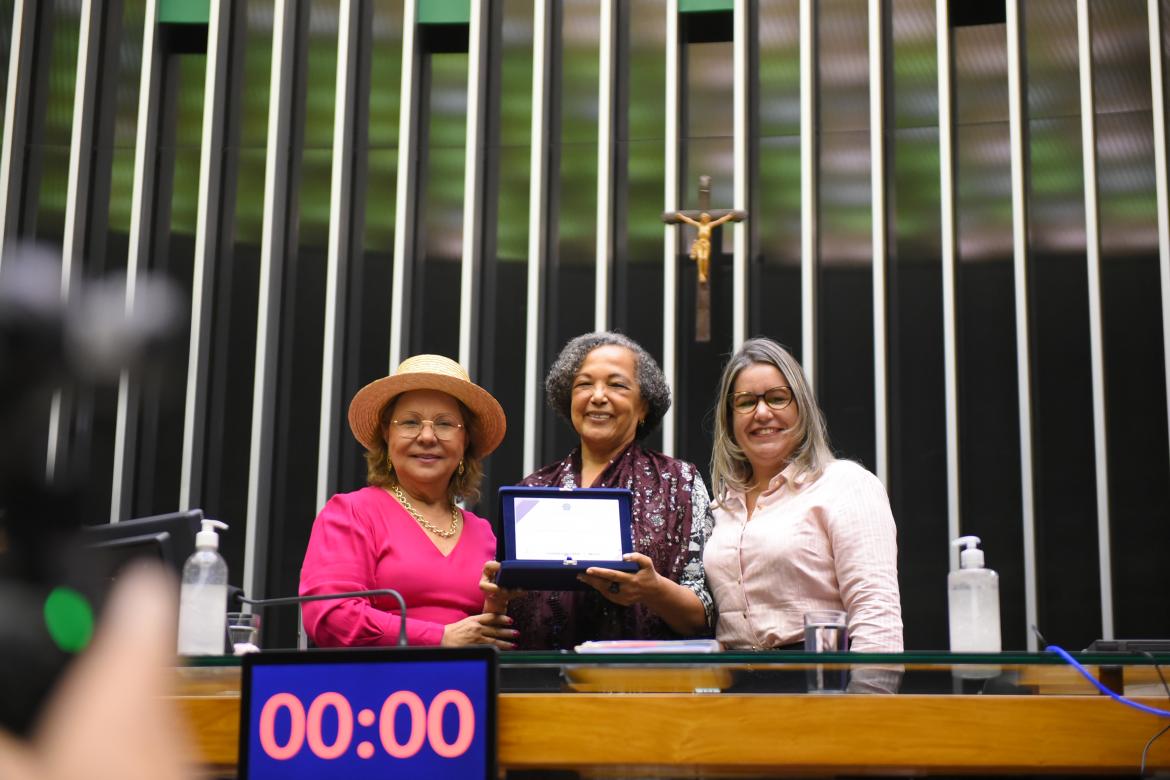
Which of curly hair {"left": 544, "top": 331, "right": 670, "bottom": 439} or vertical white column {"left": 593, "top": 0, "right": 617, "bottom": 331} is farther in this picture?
vertical white column {"left": 593, "top": 0, "right": 617, "bottom": 331}

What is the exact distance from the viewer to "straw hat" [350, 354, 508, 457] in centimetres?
283

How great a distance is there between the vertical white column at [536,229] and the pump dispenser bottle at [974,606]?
4.19 meters

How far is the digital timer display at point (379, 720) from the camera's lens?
159cm

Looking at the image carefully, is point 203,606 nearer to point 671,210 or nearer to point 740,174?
point 671,210

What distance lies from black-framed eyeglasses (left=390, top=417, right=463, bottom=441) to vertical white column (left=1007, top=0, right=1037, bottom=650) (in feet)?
11.7

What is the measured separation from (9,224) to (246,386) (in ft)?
4.63

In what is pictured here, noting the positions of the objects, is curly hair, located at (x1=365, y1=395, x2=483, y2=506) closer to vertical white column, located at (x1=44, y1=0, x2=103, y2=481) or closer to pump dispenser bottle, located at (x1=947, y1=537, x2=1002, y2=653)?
pump dispenser bottle, located at (x1=947, y1=537, x2=1002, y2=653)

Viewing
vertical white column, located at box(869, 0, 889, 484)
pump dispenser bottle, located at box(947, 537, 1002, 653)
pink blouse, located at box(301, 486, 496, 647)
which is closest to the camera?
pump dispenser bottle, located at box(947, 537, 1002, 653)

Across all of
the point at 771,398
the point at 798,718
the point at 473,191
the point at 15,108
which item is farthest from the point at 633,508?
the point at 15,108

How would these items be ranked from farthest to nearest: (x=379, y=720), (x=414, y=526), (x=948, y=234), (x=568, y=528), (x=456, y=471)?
(x=948, y=234)
(x=456, y=471)
(x=414, y=526)
(x=568, y=528)
(x=379, y=720)

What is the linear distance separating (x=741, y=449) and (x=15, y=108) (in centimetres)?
505

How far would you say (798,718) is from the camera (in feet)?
5.50

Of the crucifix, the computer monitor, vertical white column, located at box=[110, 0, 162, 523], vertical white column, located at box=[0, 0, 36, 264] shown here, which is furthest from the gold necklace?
vertical white column, located at box=[0, 0, 36, 264]

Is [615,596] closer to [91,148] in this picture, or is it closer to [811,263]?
[811,263]
